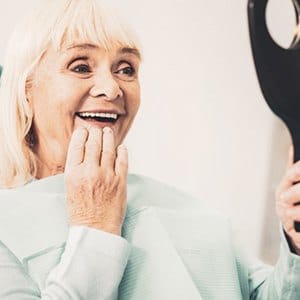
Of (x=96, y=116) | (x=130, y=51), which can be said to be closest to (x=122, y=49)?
(x=130, y=51)

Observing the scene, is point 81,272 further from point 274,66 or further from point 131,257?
point 274,66

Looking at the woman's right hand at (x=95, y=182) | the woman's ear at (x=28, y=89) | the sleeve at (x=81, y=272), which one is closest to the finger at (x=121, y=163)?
the woman's right hand at (x=95, y=182)

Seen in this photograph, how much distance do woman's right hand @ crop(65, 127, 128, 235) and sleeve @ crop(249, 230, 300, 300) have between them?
0.77ft

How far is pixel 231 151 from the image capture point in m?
1.41

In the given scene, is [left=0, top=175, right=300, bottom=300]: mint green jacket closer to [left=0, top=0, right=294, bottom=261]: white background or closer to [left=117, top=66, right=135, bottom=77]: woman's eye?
[left=117, top=66, right=135, bottom=77]: woman's eye

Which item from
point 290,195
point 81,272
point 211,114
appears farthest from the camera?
point 211,114

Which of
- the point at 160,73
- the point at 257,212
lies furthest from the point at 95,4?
the point at 257,212

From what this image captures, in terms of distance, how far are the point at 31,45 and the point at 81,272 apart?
0.40 meters

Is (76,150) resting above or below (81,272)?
above

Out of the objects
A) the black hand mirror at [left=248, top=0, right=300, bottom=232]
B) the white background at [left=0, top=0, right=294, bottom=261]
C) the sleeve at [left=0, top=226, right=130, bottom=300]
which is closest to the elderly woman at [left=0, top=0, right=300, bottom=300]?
the sleeve at [left=0, top=226, right=130, bottom=300]

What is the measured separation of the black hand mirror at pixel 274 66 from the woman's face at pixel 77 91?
402 mm

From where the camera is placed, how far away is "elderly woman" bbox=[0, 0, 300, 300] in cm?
73

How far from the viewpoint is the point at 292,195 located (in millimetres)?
590

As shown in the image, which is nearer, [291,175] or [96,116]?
[291,175]
